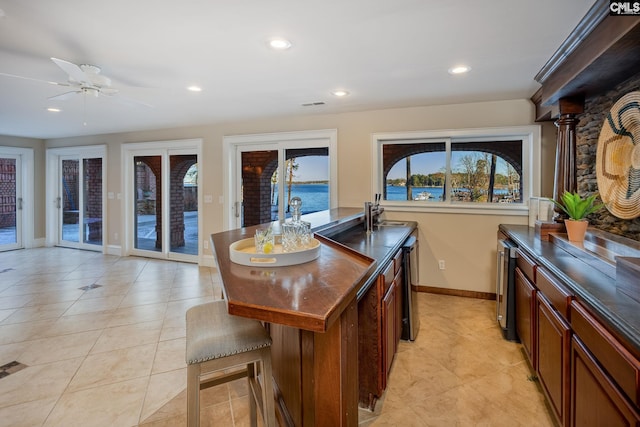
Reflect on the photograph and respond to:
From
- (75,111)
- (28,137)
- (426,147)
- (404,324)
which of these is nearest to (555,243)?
(404,324)

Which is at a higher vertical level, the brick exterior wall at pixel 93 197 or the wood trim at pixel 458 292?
the brick exterior wall at pixel 93 197

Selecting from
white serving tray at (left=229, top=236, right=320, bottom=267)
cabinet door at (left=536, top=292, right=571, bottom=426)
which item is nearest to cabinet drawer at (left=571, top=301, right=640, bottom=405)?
cabinet door at (left=536, top=292, right=571, bottom=426)

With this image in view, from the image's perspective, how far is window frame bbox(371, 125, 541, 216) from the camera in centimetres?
365

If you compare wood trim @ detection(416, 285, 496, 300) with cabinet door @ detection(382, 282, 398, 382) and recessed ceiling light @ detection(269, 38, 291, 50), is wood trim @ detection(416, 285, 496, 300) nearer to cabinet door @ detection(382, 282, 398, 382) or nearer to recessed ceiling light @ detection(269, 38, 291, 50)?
cabinet door @ detection(382, 282, 398, 382)

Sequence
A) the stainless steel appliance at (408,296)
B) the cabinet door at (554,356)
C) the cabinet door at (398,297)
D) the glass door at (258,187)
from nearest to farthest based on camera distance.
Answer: the cabinet door at (554,356), the cabinet door at (398,297), the stainless steel appliance at (408,296), the glass door at (258,187)

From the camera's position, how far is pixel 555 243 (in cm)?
246

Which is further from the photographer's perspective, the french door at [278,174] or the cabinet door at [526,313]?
the french door at [278,174]

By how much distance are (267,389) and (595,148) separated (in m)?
3.18

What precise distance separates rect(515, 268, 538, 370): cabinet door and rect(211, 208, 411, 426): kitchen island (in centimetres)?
130

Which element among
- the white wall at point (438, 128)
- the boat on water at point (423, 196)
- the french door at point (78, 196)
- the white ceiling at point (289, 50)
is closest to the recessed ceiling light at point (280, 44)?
the white ceiling at point (289, 50)

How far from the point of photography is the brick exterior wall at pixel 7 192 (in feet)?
21.6

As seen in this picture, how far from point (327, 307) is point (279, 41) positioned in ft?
6.60

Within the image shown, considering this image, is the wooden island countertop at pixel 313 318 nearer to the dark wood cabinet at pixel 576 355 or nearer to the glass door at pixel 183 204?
the dark wood cabinet at pixel 576 355

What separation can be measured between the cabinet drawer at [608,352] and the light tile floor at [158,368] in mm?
852
